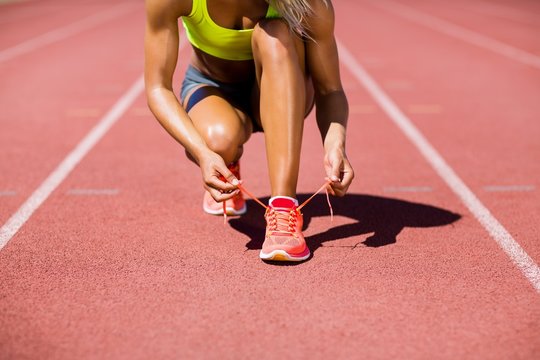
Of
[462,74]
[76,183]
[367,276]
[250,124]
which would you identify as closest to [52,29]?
[462,74]

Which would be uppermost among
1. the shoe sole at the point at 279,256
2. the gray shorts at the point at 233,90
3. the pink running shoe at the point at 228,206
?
the gray shorts at the point at 233,90

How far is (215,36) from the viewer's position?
4.03m

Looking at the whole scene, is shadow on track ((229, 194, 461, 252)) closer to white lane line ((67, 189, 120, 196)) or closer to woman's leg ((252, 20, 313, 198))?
woman's leg ((252, 20, 313, 198))

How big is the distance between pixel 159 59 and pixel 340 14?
631 inches

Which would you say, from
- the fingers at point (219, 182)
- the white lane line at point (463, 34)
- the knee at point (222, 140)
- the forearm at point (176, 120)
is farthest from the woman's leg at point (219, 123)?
the white lane line at point (463, 34)

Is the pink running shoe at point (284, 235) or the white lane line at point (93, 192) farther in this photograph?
the white lane line at point (93, 192)

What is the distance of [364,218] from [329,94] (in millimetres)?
796

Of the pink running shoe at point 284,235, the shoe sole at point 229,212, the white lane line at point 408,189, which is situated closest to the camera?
the pink running shoe at point 284,235

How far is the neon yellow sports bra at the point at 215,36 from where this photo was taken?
153 inches

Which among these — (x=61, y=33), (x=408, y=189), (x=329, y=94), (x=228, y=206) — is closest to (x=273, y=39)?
(x=329, y=94)

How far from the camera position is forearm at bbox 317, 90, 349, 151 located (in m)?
3.85

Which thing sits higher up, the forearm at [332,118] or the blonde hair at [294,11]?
the blonde hair at [294,11]

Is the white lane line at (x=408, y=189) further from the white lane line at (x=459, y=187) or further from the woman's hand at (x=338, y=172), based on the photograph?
the woman's hand at (x=338, y=172)

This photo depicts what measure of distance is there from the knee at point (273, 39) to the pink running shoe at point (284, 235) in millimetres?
698
